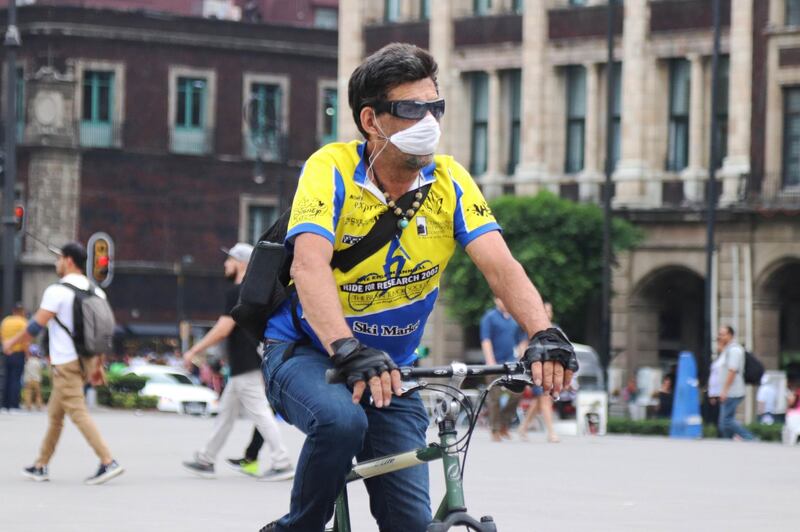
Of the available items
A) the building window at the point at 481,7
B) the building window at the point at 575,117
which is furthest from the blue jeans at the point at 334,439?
the building window at the point at 481,7

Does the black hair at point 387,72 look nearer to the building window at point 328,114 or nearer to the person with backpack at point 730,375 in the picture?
the person with backpack at point 730,375

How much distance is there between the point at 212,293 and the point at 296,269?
56705mm

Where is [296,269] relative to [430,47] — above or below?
below

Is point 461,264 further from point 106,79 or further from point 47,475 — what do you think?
point 47,475

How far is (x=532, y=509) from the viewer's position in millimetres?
13328

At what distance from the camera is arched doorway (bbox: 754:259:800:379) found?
44344mm

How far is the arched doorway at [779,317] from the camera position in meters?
44.3

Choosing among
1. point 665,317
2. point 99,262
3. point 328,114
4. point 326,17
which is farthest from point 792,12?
point 326,17

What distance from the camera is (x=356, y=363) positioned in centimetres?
571

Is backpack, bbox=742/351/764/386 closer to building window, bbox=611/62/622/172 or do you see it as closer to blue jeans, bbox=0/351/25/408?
blue jeans, bbox=0/351/25/408

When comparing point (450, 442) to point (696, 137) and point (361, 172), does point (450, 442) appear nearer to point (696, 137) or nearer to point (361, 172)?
point (361, 172)

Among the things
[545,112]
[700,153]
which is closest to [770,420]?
[700,153]

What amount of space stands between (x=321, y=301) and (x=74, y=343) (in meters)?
9.41

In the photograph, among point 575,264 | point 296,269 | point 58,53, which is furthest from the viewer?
point 58,53
